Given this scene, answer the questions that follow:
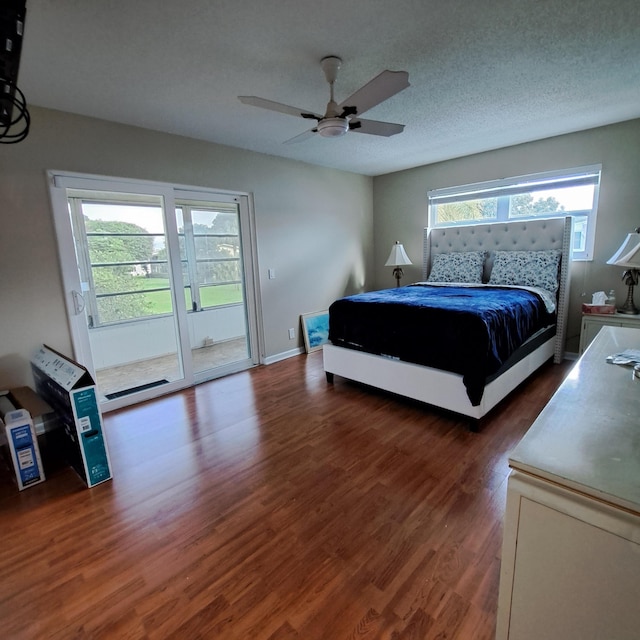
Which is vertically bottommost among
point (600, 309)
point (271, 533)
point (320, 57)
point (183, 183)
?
point (271, 533)

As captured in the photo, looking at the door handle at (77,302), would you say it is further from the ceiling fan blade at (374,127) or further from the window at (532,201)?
the window at (532,201)

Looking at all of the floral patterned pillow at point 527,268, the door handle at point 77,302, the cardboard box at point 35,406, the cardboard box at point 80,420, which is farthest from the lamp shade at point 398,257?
the cardboard box at point 35,406

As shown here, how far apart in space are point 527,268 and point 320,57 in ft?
9.61

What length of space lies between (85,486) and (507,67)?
3602 millimetres

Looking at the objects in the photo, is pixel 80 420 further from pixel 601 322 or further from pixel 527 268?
pixel 601 322

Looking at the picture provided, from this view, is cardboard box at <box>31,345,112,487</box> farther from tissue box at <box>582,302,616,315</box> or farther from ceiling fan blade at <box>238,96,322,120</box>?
tissue box at <box>582,302,616,315</box>

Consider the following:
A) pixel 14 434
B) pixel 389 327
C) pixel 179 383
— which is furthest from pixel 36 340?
Result: pixel 389 327

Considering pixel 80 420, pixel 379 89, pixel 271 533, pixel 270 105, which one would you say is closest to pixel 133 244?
pixel 80 420

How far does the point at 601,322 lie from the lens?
3.22m

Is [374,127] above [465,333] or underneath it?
above

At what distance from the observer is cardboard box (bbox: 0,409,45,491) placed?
196cm

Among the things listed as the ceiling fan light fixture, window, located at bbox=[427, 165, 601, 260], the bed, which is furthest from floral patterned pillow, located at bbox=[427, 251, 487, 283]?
the ceiling fan light fixture

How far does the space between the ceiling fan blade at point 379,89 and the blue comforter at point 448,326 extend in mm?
1446

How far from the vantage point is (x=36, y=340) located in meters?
2.60
